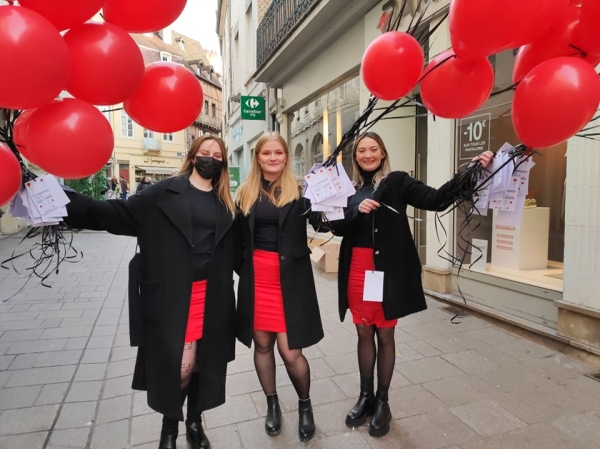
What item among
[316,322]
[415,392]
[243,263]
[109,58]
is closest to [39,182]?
[109,58]

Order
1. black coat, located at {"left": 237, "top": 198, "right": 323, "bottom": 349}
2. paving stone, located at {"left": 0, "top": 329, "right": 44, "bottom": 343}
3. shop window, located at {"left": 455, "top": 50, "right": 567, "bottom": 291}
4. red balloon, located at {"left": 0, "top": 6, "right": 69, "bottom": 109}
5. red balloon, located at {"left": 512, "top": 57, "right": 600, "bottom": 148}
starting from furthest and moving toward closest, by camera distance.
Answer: shop window, located at {"left": 455, "top": 50, "right": 567, "bottom": 291} < paving stone, located at {"left": 0, "top": 329, "right": 44, "bottom": 343} < black coat, located at {"left": 237, "top": 198, "right": 323, "bottom": 349} < red balloon, located at {"left": 512, "top": 57, "right": 600, "bottom": 148} < red balloon, located at {"left": 0, "top": 6, "right": 69, "bottom": 109}

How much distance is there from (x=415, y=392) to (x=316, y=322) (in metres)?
1.09

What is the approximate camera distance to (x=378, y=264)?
7.81 feet

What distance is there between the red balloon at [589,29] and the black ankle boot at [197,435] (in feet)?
8.74

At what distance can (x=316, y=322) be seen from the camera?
2396 millimetres

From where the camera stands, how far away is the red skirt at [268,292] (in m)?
2.31

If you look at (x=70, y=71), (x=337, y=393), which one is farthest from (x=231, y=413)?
(x=70, y=71)

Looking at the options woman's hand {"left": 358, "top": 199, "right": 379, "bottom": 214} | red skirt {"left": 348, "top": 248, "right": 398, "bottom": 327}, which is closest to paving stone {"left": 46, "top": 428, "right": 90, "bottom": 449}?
red skirt {"left": 348, "top": 248, "right": 398, "bottom": 327}

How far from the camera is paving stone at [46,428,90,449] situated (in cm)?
235

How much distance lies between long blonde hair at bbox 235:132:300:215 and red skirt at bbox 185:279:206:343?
1.62 ft

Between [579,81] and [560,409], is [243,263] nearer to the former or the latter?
[579,81]

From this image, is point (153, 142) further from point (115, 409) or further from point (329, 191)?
point (329, 191)

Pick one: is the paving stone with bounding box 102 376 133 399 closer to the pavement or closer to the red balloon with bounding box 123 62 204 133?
the pavement

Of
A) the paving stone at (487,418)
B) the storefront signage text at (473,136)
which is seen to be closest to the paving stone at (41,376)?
the paving stone at (487,418)
